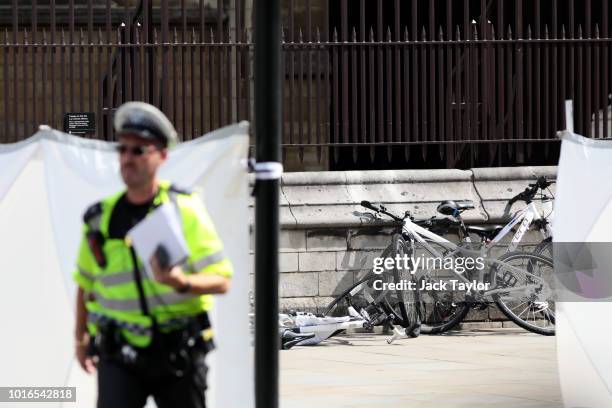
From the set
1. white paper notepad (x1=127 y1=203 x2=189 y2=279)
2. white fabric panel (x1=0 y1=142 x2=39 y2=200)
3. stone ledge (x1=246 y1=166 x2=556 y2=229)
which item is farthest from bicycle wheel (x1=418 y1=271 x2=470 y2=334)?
white paper notepad (x1=127 y1=203 x2=189 y2=279)

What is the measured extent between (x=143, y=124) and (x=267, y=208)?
1.79 ft

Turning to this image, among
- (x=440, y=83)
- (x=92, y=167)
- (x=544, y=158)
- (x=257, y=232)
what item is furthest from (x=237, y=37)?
(x=257, y=232)

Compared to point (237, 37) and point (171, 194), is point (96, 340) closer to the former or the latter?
point (171, 194)

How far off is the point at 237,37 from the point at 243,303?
8102 mm

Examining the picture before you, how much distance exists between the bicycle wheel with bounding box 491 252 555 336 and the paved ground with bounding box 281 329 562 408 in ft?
0.58

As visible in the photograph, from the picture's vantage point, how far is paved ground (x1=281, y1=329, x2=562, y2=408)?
8.87 meters

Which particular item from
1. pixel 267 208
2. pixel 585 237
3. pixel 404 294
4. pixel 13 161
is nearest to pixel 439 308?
pixel 404 294

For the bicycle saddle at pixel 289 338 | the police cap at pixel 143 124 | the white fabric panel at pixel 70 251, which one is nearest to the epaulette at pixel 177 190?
the police cap at pixel 143 124

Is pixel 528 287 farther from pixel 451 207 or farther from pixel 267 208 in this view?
pixel 267 208

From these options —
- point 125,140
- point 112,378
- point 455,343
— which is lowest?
point 455,343

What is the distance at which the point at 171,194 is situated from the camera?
4.80 meters

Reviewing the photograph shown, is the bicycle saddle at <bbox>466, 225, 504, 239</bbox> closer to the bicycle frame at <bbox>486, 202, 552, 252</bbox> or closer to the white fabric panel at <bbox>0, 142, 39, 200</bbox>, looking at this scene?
the bicycle frame at <bbox>486, 202, 552, 252</bbox>

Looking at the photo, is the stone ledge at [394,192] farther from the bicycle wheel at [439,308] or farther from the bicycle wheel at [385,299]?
the bicycle wheel at [439,308]

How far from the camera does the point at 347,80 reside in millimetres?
13867
